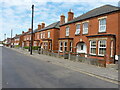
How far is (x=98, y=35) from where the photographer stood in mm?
14328

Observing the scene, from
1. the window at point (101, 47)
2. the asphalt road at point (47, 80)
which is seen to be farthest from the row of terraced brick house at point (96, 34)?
the asphalt road at point (47, 80)

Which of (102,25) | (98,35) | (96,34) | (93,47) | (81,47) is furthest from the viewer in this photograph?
(81,47)

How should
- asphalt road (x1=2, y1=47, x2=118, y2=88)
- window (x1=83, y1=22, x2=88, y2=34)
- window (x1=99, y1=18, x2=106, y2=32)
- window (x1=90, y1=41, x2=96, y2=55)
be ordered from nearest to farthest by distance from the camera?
asphalt road (x1=2, y1=47, x2=118, y2=88), window (x1=99, y1=18, x2=106, y2=32), window (x1=90, y1=41, x2=96, y2=55), window (x1=83, y1=22, x2=88, y2=34)

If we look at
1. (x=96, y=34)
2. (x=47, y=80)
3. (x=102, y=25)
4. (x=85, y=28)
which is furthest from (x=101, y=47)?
(x=47, y=80)

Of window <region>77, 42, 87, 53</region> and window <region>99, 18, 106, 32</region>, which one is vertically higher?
window <region>99, 18, 106, 32</region>

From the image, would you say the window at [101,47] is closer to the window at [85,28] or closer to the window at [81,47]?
the window at [85,28]

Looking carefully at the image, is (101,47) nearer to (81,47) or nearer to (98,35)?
(98,35)

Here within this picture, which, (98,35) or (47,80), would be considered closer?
(47,80)

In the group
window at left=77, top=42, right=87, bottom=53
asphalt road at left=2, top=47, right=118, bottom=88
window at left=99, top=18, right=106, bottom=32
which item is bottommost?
asphalt road at left=2, top=47, right=118, bottom=88

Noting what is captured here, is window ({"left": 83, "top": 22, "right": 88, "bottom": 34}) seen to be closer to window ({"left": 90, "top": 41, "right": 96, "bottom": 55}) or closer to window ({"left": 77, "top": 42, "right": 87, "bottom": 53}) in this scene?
A: window ({"left": 77, "top": 42, "right": 87, "bottom": 53})

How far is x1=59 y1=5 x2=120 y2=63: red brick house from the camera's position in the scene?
528 inches

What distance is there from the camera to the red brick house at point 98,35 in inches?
528

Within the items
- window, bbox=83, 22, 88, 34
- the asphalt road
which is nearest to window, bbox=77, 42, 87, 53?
window, bbox=83, 22, 88, 34

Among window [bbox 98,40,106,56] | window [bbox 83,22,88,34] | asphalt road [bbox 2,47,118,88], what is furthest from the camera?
window [bbox 83,22,88,34]
